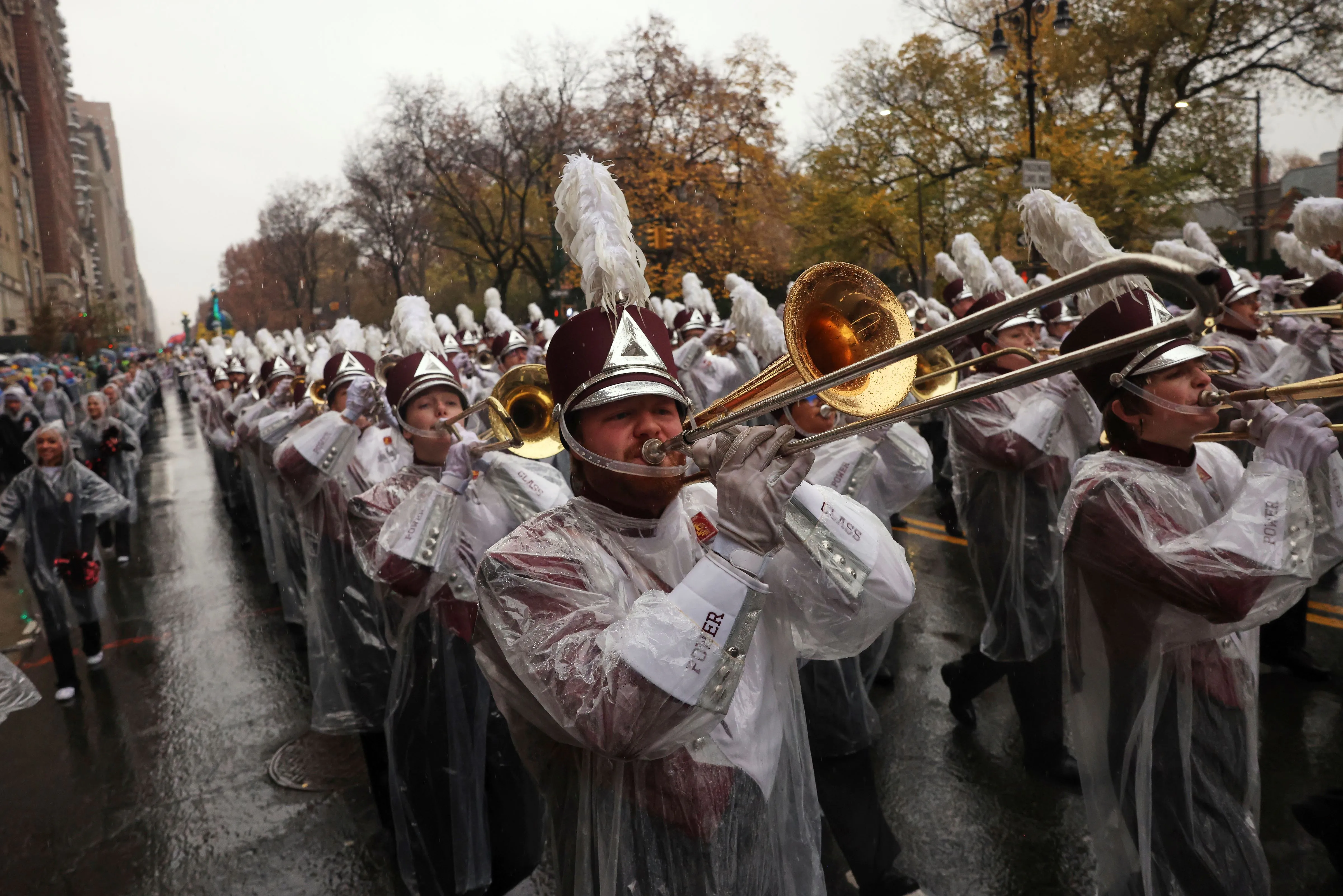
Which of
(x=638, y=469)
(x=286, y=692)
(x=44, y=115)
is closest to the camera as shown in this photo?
(x=638, y=469)

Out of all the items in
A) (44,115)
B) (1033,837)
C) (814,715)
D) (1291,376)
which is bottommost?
(1033,837)

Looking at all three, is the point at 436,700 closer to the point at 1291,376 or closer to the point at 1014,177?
the point at 1291,376

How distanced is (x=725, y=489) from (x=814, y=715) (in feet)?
7.99

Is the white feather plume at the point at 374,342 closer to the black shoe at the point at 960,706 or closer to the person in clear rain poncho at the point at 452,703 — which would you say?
the person in clear rain poncho at the point at 452,703

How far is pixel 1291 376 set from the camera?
710cm

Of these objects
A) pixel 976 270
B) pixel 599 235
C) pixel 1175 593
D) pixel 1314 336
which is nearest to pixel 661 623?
pixel 599 235

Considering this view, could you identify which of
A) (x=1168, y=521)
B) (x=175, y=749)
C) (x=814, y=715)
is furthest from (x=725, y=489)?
(x=175, y=749)

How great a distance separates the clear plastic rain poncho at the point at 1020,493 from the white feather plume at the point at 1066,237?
1.73 metres

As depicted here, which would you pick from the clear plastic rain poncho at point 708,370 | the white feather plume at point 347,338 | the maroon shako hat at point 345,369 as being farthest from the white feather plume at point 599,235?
the clear plastic rain poncho at point 708,370

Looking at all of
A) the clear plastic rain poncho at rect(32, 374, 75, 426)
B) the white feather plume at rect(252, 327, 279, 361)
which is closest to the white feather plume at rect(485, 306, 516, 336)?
the white feather plume at rect(252, 327, 279, 361)

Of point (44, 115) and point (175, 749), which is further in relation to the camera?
point (44, 115)

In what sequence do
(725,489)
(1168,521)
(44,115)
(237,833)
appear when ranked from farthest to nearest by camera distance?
1. (44,115)
2. (237,833)
3. (1168,521)
4. (725,489)

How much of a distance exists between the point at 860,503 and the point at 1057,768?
2.00m

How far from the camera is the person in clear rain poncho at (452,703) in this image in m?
4.01
